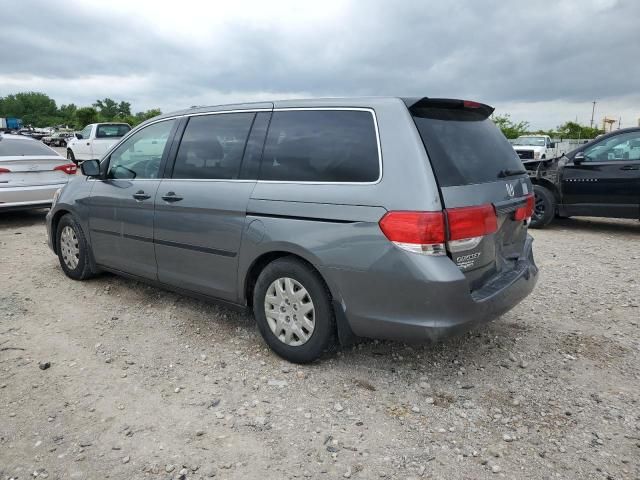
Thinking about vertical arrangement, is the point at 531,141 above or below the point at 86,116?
below

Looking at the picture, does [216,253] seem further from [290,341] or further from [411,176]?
[411,176]

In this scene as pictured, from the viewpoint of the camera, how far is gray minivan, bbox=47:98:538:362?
292 centimetres

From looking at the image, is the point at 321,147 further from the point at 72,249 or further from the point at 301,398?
the point at 72,249

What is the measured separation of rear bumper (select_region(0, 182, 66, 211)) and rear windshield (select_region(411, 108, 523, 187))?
7.51 metres

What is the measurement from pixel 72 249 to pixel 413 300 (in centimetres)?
397

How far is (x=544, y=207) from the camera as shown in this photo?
342 inches

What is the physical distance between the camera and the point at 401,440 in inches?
108

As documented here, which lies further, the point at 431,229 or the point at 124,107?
the point at 124,107

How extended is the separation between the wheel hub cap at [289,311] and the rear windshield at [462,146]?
3.79 ft

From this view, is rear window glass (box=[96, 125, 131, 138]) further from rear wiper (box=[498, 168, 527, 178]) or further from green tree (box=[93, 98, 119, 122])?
green tree (box=[93, 98, 119, 122])

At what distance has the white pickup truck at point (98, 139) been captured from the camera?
19203mm

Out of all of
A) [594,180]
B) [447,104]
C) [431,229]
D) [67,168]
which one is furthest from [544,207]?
[67,168]

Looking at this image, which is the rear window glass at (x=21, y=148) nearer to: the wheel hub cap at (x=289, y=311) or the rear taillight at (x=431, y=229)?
the wheel hub cap at (x=289, y=311)

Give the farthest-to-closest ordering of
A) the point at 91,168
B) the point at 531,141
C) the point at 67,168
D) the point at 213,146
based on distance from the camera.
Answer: the point at 531,141 → the point at 67,168 → the point at 91,168 → the point at 213,146
